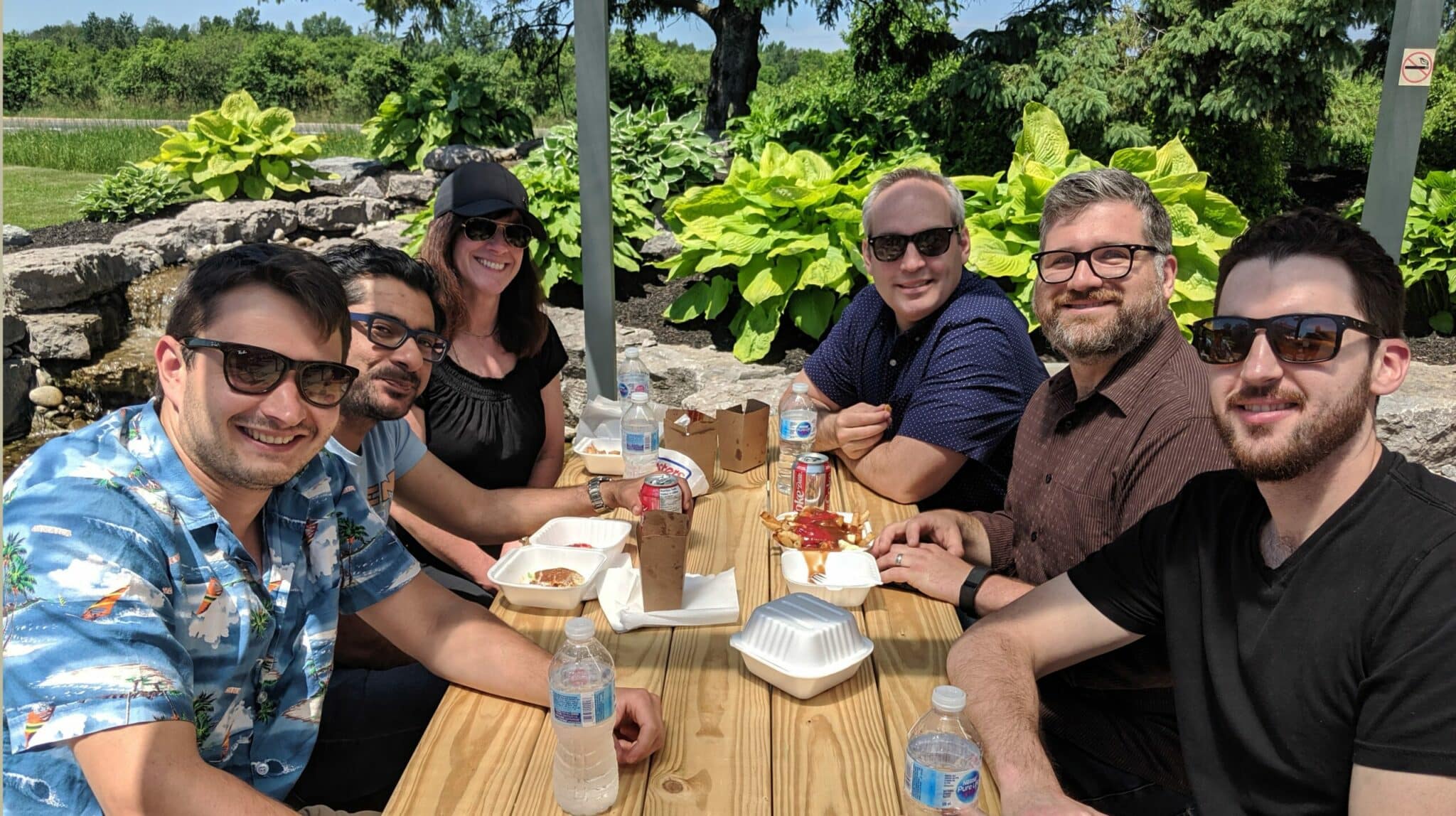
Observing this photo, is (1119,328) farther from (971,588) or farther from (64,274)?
(64,274)

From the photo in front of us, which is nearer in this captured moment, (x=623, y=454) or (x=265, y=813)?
(x=265, y=813)

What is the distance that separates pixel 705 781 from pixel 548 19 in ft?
31.3

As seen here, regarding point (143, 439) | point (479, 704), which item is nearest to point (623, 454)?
point (479, 704)

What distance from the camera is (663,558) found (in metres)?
2.04

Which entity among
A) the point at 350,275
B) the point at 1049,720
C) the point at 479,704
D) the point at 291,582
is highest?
the point at 350,275

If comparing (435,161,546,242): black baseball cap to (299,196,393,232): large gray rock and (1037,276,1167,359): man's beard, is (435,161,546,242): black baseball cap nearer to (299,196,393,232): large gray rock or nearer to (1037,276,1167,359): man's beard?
(1037,276,1167,359): man's beard

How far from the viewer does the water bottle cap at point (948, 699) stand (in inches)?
57.6

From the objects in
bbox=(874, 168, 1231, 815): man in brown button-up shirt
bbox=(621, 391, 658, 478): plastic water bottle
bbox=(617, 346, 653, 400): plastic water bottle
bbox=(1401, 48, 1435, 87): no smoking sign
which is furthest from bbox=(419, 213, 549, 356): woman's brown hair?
bbox=(1401, 48, 1435, 87): no smoking sign

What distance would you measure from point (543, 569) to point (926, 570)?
2.88ft

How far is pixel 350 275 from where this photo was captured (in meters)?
2.37

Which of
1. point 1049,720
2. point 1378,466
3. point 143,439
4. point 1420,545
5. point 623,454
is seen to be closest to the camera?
point 1420,545

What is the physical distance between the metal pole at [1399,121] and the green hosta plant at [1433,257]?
2482 millimetres

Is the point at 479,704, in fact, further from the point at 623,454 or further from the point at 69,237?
the point at 69,237

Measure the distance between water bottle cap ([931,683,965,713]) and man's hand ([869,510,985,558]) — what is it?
85 centimetres
